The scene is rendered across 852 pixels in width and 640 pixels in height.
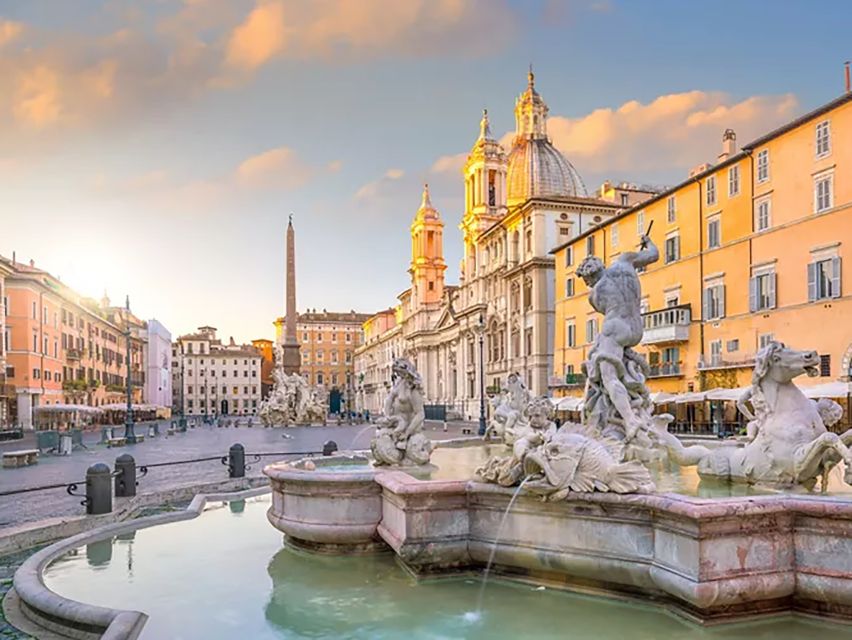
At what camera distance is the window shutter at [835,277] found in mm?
26969

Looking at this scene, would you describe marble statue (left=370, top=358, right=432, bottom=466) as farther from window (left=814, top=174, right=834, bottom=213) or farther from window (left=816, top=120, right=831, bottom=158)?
window (left=816, top=120, right=831, bottom=158)

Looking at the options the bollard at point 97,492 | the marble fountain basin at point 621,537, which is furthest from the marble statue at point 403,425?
the bollard at point 97,492

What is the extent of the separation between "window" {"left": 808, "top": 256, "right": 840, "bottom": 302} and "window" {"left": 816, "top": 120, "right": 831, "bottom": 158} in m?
4.29

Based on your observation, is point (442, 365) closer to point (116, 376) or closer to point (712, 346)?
point (116, 376)

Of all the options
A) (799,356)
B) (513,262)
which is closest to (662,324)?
(513,262)

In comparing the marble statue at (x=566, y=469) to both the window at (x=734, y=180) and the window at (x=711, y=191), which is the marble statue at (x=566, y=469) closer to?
the window at (x=734, y=180)

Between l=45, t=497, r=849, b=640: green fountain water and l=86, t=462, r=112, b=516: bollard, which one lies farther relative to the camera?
l=86, t=462, r=112, b=516: bollard

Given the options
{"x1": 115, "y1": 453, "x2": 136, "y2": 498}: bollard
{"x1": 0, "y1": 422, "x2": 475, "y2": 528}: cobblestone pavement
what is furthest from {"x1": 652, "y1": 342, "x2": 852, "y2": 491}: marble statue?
{"x1": 115, "y1": 453, "x2": 136, "y2": 498}: bollard

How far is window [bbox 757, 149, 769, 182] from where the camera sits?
31.3m

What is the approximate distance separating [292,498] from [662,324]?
33.6m

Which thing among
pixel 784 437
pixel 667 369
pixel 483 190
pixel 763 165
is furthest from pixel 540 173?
pixel 784 437

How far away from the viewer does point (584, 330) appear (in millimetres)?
47031

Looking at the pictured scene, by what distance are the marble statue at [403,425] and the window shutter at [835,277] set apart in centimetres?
2413

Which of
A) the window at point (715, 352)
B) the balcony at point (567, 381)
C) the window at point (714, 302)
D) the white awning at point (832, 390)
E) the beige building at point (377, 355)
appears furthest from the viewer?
the beige building at point (377, 355)
